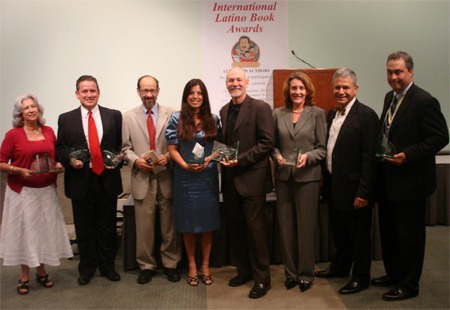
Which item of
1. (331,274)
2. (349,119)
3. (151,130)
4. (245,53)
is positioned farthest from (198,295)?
(245,53)

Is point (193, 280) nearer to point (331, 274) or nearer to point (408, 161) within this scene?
point (331, 274)

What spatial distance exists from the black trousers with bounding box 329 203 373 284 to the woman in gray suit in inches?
9.5

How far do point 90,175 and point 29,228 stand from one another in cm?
57

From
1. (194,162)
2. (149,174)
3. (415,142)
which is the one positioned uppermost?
(415,142)

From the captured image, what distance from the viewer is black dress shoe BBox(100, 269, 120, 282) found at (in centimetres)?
329

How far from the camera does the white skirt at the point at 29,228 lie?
2980mm

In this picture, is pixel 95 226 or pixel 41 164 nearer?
pixel 41 164

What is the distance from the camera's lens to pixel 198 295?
3.01m

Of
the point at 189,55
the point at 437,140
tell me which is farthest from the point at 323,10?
the point at 437,140

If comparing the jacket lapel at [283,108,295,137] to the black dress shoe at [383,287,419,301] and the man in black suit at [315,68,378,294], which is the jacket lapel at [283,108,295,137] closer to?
the man in black suit at [315,68,378,294]

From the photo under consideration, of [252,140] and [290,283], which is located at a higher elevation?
[252,140]

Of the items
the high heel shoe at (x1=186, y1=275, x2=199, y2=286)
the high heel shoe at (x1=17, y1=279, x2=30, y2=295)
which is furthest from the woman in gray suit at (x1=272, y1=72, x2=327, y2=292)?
the high heel shoe at (x1=17, y1=279, x2=30, y2=295)

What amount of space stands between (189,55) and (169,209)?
2.54 meters

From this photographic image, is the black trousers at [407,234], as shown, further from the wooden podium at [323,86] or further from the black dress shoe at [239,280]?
the wooden podium at [323,86]
